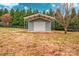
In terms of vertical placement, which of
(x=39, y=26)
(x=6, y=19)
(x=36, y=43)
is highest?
(x=6, y=19)

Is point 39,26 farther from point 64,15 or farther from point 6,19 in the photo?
point 6,19

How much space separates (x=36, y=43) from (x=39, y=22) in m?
0.35

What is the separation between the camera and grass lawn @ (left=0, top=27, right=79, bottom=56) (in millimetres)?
6680

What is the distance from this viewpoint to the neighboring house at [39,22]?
672cm

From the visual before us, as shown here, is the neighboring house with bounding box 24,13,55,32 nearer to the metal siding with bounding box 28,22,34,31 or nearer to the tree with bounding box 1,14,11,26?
the metal siding with bounding box 28,22,34,31

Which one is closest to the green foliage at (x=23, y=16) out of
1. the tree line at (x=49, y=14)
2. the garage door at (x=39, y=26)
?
the tree line at (x=49, y=14)

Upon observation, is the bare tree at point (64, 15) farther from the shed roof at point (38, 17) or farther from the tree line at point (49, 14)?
the shed roof at point (38, 17)

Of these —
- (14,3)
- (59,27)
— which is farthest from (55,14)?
(14,3)

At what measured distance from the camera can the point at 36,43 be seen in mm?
→ 6711

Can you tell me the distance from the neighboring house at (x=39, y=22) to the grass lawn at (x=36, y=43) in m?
0.09

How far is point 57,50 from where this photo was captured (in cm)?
669

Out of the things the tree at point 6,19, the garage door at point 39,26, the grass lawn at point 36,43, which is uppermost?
the tree at point 6,19

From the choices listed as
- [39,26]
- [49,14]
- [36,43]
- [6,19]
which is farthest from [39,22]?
[6,19]

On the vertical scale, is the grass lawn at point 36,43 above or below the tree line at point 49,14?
below
